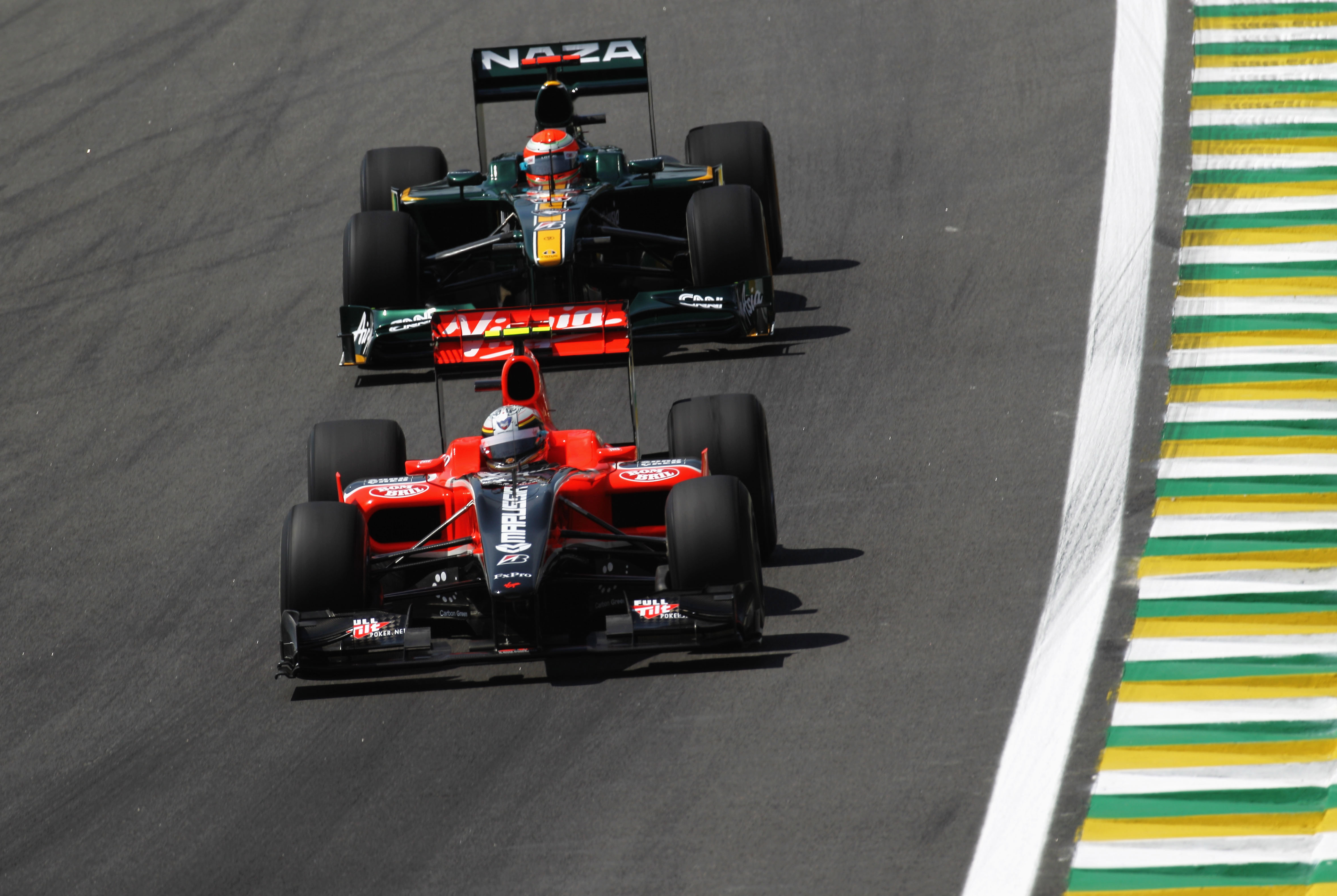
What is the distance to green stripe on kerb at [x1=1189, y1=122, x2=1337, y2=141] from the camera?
17.9 meters

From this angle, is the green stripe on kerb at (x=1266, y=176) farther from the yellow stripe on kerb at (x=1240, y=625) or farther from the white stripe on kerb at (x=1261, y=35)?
the yellow stripe on kerb at (x=1240, y=625)

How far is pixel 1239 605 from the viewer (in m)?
10.5

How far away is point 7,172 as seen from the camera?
21.1 metres

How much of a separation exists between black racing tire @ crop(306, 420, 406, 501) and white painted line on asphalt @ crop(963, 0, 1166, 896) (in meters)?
3.73

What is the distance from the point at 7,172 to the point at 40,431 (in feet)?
21.9

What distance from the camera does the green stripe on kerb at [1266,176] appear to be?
16984 millimetres

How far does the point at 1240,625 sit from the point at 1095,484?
7.50 feet

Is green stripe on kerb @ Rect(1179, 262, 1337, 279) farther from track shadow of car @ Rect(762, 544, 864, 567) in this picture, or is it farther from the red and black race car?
the red and black race car

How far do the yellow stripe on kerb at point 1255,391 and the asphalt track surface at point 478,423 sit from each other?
78 centimetres

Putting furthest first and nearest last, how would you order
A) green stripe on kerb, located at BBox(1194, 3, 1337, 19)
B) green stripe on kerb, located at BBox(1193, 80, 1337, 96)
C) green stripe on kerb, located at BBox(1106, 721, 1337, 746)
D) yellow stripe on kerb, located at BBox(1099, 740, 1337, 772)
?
green stripe on kerb, located at BBox(1194, 3, 1337, 19), green stripe on kerb, located at BBox(1193, 80, 1337, 96), green stripe on kerb, located at BBox(1106, 721, 1337, 746), yellow stripe on kerb, located at BBox(1099, 740, 1337, 772)

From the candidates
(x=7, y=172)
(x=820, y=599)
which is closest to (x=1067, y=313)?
(x=820, y=599)

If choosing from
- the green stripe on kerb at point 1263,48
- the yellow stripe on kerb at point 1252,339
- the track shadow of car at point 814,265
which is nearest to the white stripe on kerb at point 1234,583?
the yellow stripe on kerb at point 1252,339

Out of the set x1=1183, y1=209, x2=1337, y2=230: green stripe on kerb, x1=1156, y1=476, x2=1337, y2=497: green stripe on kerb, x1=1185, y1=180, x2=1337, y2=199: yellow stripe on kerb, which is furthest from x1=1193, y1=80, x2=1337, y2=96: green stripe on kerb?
x1=1156, y1=476, x2=1337, y2=497: green stripe on kerb

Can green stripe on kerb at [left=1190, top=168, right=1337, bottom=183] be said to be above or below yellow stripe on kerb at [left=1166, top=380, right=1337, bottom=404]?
above
